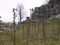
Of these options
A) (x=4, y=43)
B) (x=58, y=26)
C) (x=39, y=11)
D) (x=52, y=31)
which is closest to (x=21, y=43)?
(x=4, y=43)

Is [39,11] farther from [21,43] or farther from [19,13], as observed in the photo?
[21,43]

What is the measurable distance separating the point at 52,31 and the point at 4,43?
30.5 ft

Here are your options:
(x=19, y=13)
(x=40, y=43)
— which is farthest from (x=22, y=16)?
(x=40, y=43)

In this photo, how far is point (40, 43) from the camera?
56.7 feet

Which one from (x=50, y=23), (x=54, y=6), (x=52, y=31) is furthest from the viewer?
(x=54, y=6)

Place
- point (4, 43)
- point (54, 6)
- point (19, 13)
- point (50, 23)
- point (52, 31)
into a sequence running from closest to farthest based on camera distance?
point (4, 43) < point (52, 31) < point (50, 23) < point (54, 6) < point (19, 13)

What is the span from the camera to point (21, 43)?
17.2 m

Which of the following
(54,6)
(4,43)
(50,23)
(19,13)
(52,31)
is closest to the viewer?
(4,43)

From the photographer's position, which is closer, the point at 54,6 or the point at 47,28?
the point at 47,28

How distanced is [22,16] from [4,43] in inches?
1960

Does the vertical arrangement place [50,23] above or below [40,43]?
above

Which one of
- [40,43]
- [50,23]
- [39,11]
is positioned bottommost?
[40,43]

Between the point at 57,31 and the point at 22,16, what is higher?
the point at 22,16

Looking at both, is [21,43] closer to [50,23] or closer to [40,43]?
[40,43]
